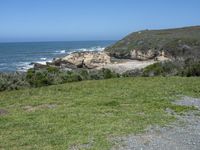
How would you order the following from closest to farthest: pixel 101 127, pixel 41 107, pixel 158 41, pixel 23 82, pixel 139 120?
1. pixel 101 127
2. pixel 139 120
3. pixel 41 107
4. pixel 23 82
5. pixel 158 41

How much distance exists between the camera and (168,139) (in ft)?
26.9

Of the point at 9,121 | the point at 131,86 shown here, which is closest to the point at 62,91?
the point at 131,86

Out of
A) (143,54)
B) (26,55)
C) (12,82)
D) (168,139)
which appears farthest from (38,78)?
(26,55)

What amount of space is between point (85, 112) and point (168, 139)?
3.25 meters

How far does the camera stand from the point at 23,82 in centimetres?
1856

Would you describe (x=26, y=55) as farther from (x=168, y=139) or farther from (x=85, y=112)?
(x=168, y=139)

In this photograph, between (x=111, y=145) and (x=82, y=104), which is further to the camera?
(x=82, y=104)

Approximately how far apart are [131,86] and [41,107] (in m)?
5.19

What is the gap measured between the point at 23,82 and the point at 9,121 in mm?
8622

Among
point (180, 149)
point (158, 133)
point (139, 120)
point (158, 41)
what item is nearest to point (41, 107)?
point (139, 120)

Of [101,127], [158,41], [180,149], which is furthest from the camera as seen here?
[158,41]

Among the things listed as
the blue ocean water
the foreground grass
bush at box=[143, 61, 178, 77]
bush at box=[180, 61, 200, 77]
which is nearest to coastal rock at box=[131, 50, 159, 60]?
the blue ocean water

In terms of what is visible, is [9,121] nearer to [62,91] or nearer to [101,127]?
[101,127]

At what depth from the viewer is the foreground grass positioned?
823 cm
